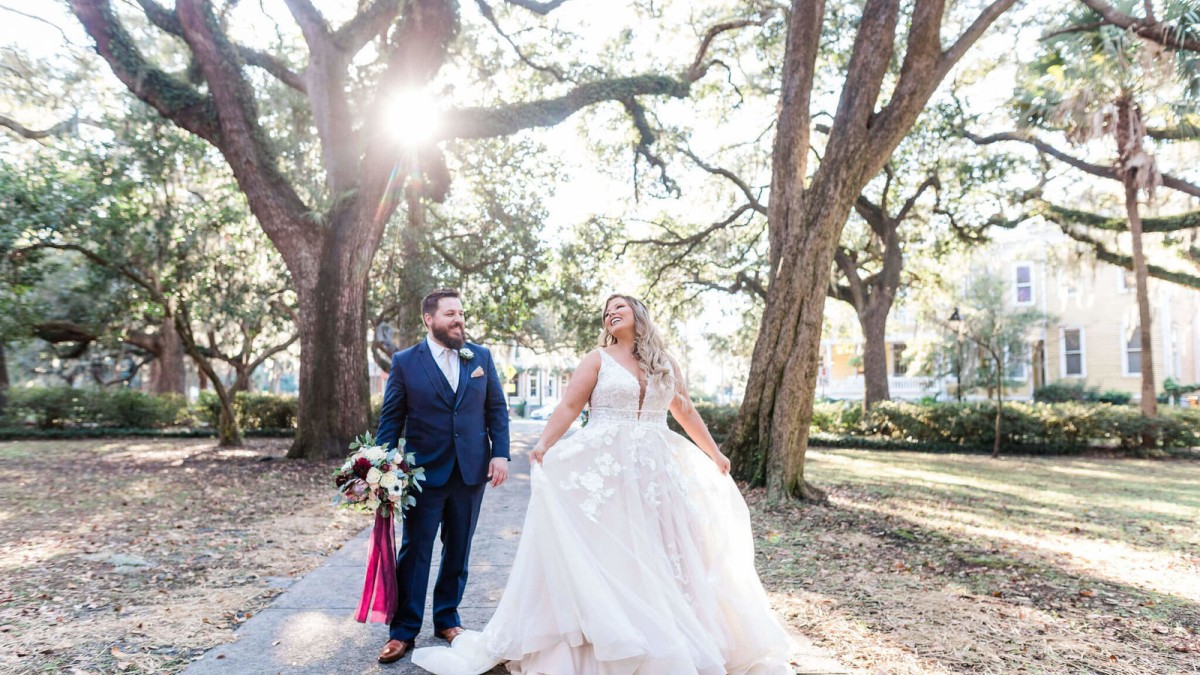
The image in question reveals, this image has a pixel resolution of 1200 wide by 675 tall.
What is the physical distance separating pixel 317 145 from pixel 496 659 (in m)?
17.9

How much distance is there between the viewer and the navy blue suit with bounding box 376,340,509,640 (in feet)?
13.4

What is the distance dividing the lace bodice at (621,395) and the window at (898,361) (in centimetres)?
3533

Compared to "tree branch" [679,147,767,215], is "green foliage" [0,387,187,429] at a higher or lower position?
lower

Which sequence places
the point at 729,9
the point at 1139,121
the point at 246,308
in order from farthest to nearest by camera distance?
the point at 246,308 < the point at 1139,121 < the point at 729,9

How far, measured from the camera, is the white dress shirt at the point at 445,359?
4.25 metres

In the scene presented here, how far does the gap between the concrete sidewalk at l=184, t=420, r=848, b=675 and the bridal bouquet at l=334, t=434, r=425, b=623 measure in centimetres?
27

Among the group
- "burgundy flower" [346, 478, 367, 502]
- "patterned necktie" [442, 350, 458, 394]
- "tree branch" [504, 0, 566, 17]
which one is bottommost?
"burgundy flower" [346, 478, 367, 502]

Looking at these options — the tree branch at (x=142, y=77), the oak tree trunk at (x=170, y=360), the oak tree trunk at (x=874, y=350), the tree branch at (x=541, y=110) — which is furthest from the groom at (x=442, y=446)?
the oak tree trunk at (x=170, y=360)

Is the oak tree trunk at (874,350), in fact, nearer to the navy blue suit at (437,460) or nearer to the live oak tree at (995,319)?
the live oak tree at (995,319)

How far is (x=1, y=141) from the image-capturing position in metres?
18.0

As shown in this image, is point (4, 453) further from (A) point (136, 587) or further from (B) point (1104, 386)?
(B) point (1104, 386)

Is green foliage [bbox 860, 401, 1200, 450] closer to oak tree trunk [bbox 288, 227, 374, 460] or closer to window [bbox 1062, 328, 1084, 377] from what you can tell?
window [bbox 1062, 328, 1084, 377]

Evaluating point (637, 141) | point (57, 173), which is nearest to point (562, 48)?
point (637, 141)

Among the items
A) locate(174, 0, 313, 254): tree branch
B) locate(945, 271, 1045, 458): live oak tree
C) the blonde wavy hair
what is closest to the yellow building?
locate(945, 271, 1045, 458): live oak tree
